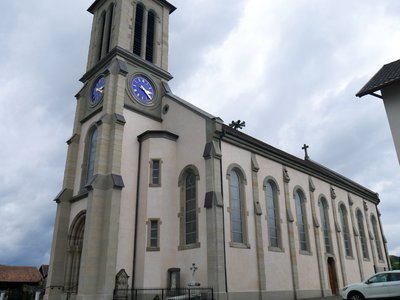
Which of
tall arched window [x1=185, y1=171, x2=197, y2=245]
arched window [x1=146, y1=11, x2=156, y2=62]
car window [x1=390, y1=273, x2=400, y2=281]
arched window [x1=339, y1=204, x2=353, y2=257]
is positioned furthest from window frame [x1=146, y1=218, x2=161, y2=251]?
arched window [x1=339, y1=204, x2=353, y2=257]

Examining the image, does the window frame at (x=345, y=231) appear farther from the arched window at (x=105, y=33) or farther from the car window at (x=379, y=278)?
the arched window at (x=105, y=33)

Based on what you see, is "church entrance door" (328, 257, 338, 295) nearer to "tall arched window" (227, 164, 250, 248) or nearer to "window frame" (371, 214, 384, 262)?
"tall arched window" (227, 164, 250, 248)

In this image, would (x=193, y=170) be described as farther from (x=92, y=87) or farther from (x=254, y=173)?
(x=92, y=87)

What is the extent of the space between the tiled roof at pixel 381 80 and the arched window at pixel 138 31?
57.9 ft

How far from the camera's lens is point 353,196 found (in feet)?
121

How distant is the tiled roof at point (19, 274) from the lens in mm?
43194

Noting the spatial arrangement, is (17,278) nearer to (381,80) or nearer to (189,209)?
(189,209)

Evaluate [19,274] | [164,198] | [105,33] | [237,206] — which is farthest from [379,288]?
[19,274]

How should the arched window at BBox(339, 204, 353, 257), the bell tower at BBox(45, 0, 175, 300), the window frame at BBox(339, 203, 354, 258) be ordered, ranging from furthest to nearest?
the arched window at BBox(339, 204, 353, 257), the window frame at BBox(339, 203, 354, 258), the bell tower at BBox(45, 0, 175, 300)

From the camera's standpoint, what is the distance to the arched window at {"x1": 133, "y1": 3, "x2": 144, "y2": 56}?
2809 centimetres

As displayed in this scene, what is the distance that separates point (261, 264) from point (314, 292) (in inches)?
269

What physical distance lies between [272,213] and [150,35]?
57.4ft

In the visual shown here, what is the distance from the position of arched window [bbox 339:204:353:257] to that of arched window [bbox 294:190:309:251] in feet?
23.4

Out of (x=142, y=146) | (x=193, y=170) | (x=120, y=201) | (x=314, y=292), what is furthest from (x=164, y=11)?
(x=314, y=292)
